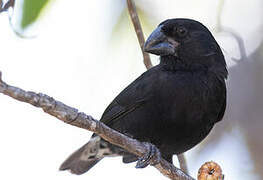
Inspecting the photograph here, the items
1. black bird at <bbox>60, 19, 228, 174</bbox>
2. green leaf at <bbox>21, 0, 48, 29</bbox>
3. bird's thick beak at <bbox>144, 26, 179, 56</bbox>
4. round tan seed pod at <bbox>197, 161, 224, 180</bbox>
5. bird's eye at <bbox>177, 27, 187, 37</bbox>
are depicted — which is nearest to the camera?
round tan seed pod at <bbox>197, 161, 224, 180</bbox>

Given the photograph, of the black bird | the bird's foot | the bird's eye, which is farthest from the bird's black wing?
the bird's foot

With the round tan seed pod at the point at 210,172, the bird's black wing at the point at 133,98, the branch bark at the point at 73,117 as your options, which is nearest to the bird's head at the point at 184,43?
the bird's black wing at the point at 133,98

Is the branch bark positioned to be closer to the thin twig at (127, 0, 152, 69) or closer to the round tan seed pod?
the round tan seed pod

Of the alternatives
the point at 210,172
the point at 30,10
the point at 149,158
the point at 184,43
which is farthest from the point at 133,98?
the point at 210,172

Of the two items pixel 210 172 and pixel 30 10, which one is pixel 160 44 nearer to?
pixel 30 10

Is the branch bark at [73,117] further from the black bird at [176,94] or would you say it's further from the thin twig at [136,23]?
the thin twig at [136,23]

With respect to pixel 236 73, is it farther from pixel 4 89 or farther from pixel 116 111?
pixel 4 89
